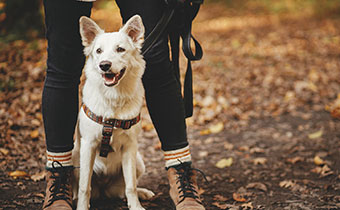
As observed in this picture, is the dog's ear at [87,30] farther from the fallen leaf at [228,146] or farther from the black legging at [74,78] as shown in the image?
the fallen leaf at [228,146]

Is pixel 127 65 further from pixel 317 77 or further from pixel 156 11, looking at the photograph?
pixel 317 77

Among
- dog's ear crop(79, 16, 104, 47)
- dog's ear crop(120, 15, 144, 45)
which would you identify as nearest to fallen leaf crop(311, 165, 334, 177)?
dog's ear crop(120, 15, 144, 45)

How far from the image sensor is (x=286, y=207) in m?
2.36

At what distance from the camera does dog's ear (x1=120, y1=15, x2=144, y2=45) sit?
199cm

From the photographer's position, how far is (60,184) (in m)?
2.09

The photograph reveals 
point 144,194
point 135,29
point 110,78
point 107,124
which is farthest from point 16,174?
point 135,29

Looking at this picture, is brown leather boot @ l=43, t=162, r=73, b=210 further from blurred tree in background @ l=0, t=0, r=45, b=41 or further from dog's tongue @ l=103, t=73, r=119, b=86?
blurred tree in background @ l=0, t=0, r=45, b=41

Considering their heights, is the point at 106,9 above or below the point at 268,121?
above

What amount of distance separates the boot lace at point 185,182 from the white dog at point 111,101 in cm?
31

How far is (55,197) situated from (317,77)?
588 cm

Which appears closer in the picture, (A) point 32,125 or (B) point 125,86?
(B) point 125,86

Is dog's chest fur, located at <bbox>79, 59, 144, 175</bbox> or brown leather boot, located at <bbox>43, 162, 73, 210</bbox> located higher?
dog's chest fur, located at <bbox>79, 59, 144, 175</bbox>

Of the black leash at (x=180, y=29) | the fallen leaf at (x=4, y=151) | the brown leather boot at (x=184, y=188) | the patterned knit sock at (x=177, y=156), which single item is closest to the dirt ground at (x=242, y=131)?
the fallen leaf at (x=4, y=151)

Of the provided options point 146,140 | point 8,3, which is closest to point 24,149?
point 146,140
